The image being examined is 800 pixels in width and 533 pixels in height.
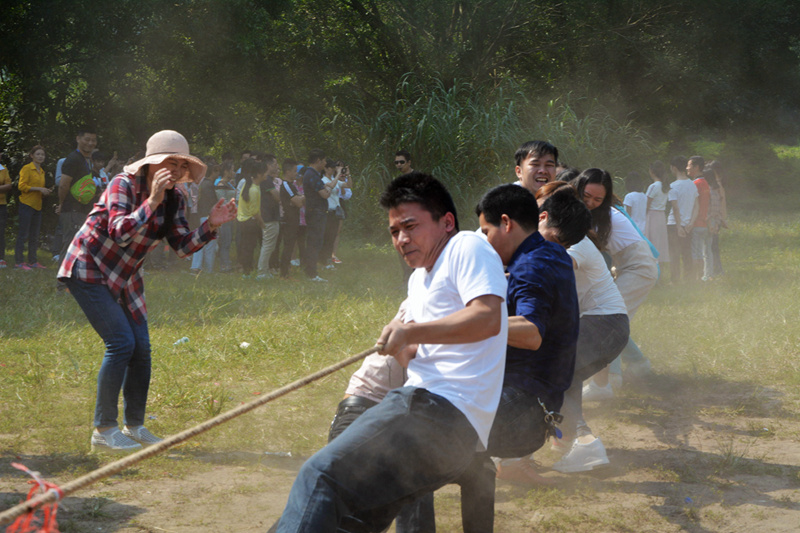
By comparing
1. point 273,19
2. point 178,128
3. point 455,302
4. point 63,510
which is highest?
point 273,19

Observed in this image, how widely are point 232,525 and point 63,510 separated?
2.68 ft

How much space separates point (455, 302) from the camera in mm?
2727

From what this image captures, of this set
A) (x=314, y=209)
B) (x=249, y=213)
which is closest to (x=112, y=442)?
(x=249, y=213)

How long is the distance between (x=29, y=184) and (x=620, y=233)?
30.3 ft

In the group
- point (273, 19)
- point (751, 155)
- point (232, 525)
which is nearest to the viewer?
point (232, 525)

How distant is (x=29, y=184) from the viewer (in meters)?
11.3

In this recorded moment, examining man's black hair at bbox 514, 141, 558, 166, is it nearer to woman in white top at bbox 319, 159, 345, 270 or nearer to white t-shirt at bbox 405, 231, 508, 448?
white t-shirt at bbox 405, 231, 508, 448

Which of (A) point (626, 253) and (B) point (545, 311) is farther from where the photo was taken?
(A) point (626, 253)

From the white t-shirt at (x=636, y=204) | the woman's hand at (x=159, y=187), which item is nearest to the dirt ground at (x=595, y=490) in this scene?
the woman's hand at (x=159, y=187)

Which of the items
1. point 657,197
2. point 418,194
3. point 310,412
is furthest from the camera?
point 657,197

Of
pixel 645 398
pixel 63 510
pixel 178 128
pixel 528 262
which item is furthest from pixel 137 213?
pixel 178 128

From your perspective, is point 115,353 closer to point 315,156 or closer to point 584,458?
point 584,458

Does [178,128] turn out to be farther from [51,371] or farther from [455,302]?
[455,302]

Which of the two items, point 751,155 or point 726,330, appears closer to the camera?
point 726,330
